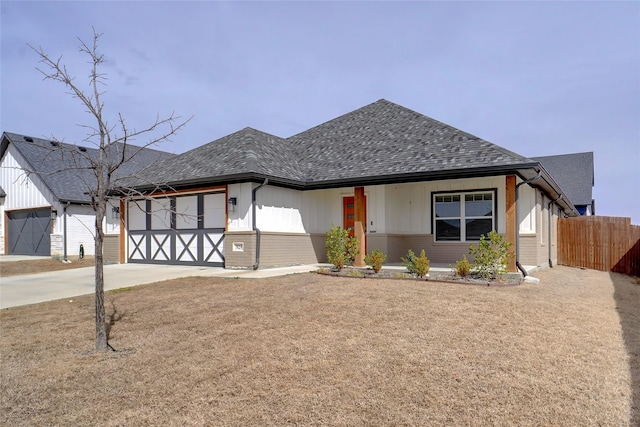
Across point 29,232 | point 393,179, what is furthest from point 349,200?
point 29,232

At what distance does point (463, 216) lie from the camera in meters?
13.9

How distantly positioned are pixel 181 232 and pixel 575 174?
26.7 meters

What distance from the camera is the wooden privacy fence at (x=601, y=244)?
16031mm

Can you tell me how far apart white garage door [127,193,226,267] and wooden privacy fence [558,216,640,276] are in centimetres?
1411

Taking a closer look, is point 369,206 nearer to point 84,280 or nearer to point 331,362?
point 84,280

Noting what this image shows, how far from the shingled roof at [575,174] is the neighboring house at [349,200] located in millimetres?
12918

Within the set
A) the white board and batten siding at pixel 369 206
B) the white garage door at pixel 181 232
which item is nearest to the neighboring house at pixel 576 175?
the white board and batten siding at pixel 369 206

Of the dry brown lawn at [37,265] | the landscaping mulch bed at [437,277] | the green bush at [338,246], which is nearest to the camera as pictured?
the landscaping mulch bed at [437,277]

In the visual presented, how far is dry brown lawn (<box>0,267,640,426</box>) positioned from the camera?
147 inches

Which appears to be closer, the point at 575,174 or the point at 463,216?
the point at 463,216

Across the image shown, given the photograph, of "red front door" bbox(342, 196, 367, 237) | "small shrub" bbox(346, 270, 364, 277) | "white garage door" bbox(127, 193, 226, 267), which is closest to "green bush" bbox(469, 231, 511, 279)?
"small shrub" bbox(346, 270, 364, 277)

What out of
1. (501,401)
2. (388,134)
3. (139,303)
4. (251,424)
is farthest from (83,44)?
(388,134)

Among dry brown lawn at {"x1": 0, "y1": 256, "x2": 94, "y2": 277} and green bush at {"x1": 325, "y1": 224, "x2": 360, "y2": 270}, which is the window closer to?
green bush at {"x1": 325, "y1": 224, "x2": 360, "y2": 270}

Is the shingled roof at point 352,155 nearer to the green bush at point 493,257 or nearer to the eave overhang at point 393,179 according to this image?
the eave overhang at point 393,179
